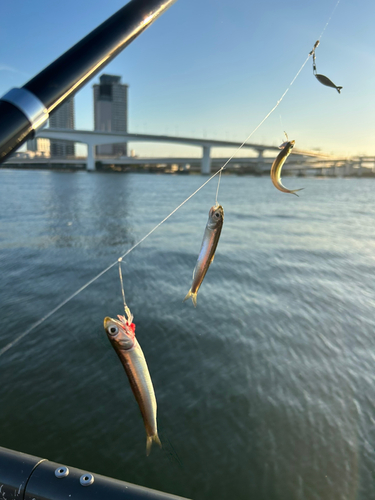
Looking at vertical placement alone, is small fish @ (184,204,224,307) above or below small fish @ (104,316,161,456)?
above

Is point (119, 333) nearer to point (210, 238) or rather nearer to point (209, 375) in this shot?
point (210, 238)

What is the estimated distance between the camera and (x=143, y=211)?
1130 inches

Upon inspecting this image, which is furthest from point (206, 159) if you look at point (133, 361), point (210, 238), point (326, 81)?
point (133, 361)

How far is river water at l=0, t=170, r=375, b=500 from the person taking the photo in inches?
188

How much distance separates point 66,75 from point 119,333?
1259mm

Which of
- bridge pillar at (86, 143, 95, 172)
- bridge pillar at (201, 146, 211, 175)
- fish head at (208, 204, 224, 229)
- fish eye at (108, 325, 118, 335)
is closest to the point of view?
fish eye at (108, 325, 118, 335)

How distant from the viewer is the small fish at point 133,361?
2.02 meters

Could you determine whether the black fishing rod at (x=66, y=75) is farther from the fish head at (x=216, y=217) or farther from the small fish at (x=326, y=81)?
the small fish at (x=326, y=81)

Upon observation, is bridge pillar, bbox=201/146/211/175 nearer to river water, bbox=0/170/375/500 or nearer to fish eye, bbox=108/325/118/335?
river water, bbox=0/170/375/500

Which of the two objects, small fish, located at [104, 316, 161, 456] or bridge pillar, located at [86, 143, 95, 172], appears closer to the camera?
small fish, located at [104, 316, 161, 456]

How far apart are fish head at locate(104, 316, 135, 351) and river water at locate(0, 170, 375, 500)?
3.34 meters

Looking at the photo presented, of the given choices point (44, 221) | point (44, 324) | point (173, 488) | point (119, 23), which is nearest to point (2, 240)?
point (44, 221)

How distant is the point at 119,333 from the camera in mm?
2020

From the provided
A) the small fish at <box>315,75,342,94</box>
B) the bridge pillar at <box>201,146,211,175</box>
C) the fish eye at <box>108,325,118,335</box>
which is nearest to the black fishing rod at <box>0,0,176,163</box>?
the fish eye at <box>108,325,118,335</box>
